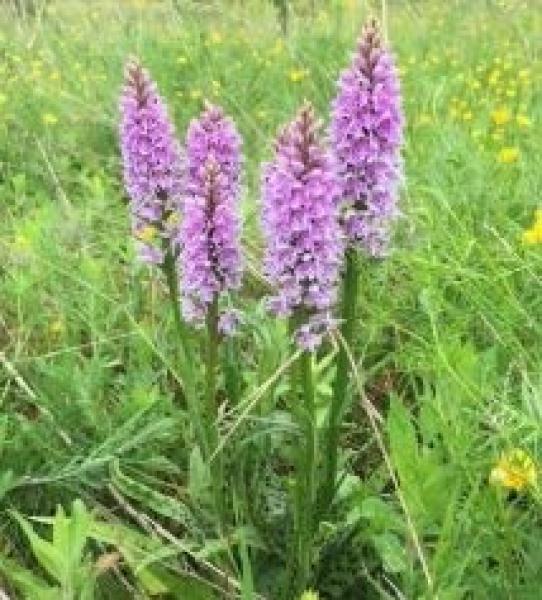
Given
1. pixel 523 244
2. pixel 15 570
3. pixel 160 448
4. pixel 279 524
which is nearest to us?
pixel 15 570

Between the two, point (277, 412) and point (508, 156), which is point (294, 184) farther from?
point (508, 156)

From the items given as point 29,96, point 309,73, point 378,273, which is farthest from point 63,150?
point 378,273

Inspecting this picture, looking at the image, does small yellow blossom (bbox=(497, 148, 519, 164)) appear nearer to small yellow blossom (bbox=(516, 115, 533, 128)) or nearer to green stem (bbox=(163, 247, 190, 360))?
small yellow blossom (bbox=(516, 115, 533, 128))

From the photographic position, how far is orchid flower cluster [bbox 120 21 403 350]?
5.12 feet

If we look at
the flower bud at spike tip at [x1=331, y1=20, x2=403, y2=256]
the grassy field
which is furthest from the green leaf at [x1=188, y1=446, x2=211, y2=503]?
the flower bud at spike tip at [x1=331, y1=20, x2=403, y2=256]

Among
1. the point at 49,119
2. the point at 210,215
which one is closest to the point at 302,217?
the point at 210,215

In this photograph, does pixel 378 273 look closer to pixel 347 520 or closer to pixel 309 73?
pixel 347 520

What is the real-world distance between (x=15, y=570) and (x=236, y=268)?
1.93ft

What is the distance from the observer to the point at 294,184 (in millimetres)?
1540

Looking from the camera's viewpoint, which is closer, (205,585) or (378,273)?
(205,585)

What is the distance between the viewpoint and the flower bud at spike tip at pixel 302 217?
5.08ft

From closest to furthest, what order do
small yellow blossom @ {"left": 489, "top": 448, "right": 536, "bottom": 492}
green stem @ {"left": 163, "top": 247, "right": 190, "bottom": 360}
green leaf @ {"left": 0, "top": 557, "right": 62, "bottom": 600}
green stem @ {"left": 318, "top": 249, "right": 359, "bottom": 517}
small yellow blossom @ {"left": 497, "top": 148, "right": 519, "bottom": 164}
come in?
1. small yellow blossom @ {"left": 489, "top": 448, "right": 536, "bottom": 492}
2. green leaf @ {"left": 0, "top": 557, "right": 62, "bottom": 600}
3. green stem @ {"left": 318, "top": 249, "right": 359, "bottom": 517}
4. green stem @ {"left": 163, "top": 247, "right": 190, "bottom": 360}
5. small yellow blossom @ {"left": 497, "top": 148, "right": 519, "bottom": 164}

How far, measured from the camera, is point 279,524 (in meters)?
1.91

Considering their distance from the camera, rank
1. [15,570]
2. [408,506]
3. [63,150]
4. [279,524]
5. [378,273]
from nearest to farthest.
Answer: [408,506] → [15,570] → [279,524] → [378,273] → [63,150]
